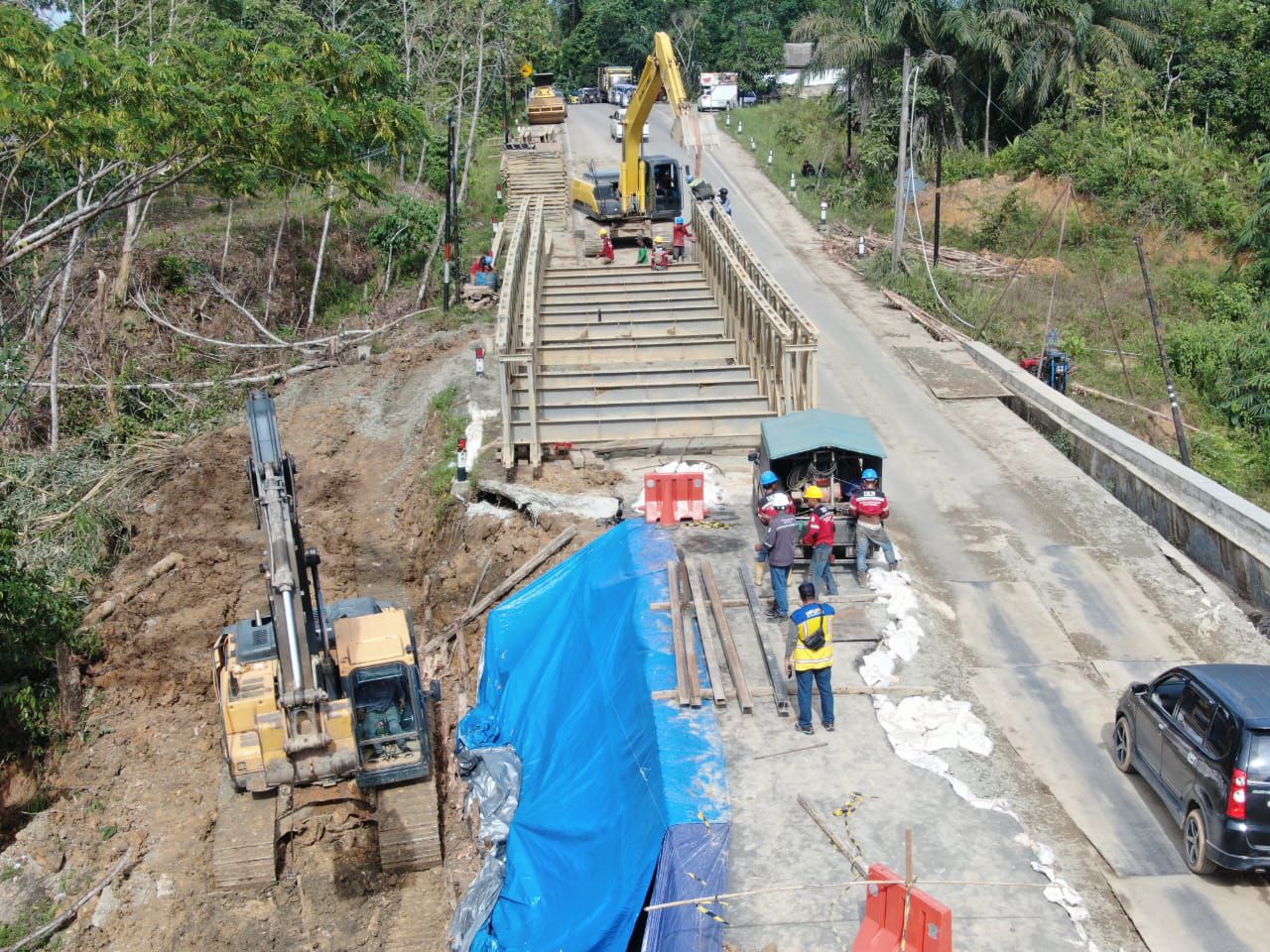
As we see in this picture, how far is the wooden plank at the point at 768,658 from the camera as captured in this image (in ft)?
40.2

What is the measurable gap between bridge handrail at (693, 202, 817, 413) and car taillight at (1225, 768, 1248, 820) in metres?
10.8

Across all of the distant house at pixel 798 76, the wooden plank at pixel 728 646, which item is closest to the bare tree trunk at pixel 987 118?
the distant house at pixel 798 76

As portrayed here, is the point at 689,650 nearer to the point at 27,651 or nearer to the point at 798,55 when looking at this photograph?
the point at 27,651

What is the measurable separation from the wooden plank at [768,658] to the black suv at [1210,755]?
3.36 meters

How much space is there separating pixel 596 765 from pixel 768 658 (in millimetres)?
2398

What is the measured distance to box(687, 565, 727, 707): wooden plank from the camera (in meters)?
12.3

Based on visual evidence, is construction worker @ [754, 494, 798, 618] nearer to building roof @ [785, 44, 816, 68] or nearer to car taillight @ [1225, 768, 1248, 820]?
car taillight @ [1225, 768, 1248, 820]

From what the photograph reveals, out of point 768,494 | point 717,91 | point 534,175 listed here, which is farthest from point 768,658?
point 717,91

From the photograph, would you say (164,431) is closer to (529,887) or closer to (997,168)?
(529,887)

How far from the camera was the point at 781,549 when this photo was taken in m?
13.7

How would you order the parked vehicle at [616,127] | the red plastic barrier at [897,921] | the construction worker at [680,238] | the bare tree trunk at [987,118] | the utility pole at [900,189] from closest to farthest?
1. the red plastic barrier at [897,921]
2. the construction worker at [680,238]
3. the utility pole at [900,189]
4. the bare tree trunk at [987,118]
5. the parked vehicle at [616,127]

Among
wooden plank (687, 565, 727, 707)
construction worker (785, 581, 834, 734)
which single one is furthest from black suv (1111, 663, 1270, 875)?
wooden plank (687, 565, 727, 707)

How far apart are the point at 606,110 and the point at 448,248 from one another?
39684 millimetres

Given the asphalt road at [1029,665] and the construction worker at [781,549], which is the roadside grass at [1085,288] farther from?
the construction worker at [781,549]
